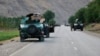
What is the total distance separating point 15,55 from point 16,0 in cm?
15106

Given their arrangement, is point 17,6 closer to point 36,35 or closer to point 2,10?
point 2,10

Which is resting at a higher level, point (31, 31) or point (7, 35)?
point (31, 31)

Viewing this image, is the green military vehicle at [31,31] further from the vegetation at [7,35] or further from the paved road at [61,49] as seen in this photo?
the vegetation at [7,35]

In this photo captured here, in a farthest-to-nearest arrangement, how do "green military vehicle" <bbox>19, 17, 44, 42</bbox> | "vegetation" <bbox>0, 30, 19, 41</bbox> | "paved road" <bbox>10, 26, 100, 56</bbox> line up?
"vegetation" <bbox>0, 30, 19, 41</bbox> < "green military vehicle" <bbox>19, 17, 44, 42</bbox> < "paved road" <bbox>10, 26, 100, 56</bbox>

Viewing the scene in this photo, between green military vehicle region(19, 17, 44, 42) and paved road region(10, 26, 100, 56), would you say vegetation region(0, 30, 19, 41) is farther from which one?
paved road region(10, 26, 100, 56)

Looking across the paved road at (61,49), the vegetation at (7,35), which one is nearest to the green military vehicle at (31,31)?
the paved road at (61,49)

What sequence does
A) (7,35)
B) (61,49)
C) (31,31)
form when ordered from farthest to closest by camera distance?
(7,35) < (31,31) < (61,49)

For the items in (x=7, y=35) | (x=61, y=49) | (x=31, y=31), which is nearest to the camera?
(x=61, y=49)

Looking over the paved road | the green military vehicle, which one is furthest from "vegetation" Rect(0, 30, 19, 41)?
the paved road

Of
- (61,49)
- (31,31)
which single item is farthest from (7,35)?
(61,49)

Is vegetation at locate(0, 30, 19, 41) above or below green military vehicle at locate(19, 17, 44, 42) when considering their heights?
below

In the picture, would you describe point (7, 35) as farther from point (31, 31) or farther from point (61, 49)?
point (61, 49)

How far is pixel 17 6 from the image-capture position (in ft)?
537

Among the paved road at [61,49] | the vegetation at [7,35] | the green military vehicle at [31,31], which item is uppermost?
the green military vehicle at [31,31]
